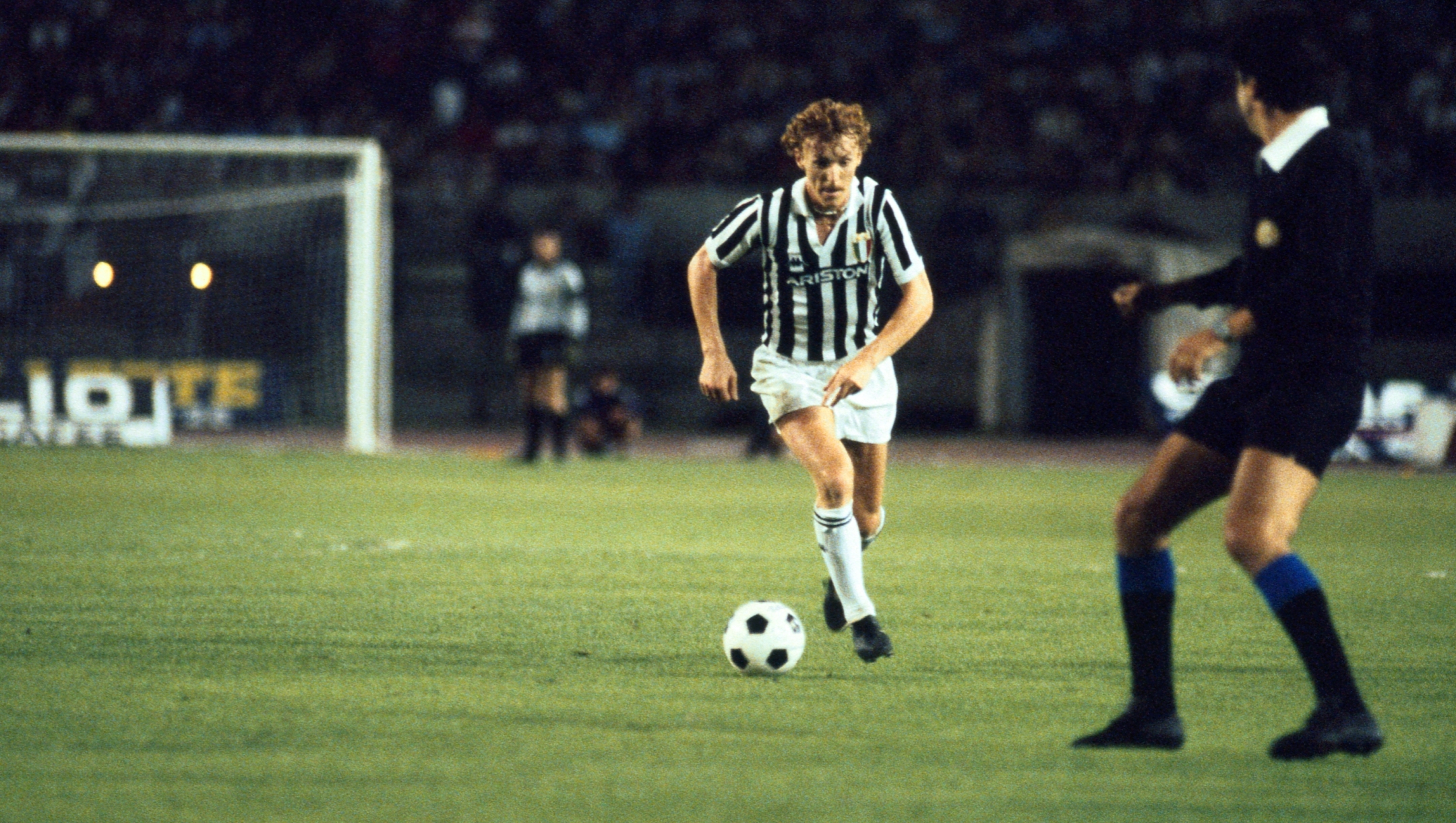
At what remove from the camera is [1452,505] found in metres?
13.8

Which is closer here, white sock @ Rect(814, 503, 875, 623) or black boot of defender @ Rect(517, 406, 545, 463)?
white sock @ Rect(814, 503, 875, 623)

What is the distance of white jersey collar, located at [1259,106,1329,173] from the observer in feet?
14.6

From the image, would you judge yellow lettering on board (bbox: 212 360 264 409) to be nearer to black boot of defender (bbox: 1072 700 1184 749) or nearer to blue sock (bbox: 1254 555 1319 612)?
black boot of defender (bbox: 1072 700 1184 749)

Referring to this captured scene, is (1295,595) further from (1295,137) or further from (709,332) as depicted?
(709,332)

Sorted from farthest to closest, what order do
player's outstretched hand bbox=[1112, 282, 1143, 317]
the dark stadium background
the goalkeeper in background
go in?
the dark stadium background < the goalkeeper in background < player's outstretched hand bbox=[1112, 282, 1143, 317]

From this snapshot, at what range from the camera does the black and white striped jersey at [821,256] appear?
21.6 ft

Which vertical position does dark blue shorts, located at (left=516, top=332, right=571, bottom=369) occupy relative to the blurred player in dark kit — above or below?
below

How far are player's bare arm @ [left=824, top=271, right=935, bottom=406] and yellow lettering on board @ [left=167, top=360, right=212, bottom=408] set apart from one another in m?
13.6

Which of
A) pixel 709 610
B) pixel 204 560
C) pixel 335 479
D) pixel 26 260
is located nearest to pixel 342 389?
pixel 26 260

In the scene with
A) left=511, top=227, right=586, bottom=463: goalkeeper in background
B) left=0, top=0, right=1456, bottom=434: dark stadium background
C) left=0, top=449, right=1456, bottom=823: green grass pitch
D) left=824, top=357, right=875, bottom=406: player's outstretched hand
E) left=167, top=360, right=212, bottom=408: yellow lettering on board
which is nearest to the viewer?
left=0, top=449, right=1456, bottom=823: green grass pitch

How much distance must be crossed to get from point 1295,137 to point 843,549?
233cm

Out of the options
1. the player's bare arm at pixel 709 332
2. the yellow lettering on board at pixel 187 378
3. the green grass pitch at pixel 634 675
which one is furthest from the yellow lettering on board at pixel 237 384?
the player's bare arm at pixel 709 332

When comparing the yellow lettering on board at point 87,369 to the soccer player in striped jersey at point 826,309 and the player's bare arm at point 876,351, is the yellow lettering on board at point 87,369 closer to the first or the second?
the soccer player in striped jersey at point 826,309

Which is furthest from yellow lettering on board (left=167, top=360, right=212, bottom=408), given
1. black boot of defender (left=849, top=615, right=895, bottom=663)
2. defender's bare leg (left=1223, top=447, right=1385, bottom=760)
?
defender's bare leg (left=1223, top=447, right=1385, bottom=760)
